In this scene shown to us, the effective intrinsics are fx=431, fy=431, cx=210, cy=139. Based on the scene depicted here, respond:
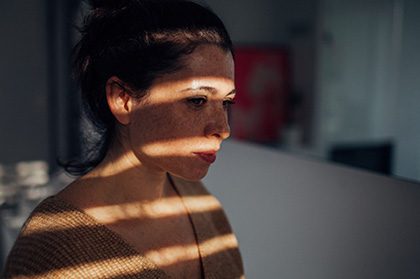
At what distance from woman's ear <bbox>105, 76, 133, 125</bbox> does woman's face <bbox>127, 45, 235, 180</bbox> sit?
0.02 metres

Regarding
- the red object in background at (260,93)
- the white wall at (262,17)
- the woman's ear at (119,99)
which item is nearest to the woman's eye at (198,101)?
the woman's ear at (119,99)

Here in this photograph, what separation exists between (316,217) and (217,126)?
1.37 feet

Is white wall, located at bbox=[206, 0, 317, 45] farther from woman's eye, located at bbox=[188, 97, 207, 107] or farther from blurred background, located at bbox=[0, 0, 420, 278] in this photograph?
woman's eye, located at bbox=[188, 97, 207, 107]

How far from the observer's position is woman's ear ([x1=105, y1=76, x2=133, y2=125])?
0.82 m

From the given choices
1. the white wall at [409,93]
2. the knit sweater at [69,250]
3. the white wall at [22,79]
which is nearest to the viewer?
the knit sweater at [69,250]

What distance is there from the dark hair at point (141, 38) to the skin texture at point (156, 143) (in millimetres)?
21

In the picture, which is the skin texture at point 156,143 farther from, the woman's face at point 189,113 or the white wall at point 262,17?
the white wall at point 262,17

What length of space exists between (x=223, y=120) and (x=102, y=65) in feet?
0.86

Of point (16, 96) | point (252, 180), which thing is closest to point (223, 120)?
point (252, 180)

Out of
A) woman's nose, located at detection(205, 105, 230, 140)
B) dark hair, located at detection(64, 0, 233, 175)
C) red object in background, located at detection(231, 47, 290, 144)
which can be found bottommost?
red object in background, located at detection(231, 47, 290, 144)

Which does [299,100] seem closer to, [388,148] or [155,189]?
[388,148]

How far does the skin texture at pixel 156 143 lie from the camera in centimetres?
79

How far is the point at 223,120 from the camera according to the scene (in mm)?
815

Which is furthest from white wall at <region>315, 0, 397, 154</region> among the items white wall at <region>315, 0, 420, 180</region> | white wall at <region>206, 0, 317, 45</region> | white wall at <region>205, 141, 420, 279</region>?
white wall at <region>205, 141, 420, 279</region>
